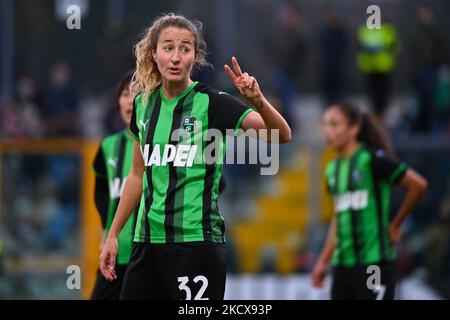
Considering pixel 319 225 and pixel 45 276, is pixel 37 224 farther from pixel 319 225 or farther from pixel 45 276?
pixel 319 225

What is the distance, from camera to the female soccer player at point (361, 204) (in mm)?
8266

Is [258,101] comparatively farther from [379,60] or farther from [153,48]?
[379,60]

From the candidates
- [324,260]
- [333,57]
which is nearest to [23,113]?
[333,57]

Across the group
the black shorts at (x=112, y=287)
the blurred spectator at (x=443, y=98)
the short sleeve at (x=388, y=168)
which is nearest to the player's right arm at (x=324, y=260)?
the short sleeve at (x=388, y=168)

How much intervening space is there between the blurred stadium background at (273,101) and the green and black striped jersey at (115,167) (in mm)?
4995

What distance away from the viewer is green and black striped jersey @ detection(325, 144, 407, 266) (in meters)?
8.31

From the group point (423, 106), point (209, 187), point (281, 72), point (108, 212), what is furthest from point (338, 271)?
point (281, 72)

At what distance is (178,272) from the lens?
567cm

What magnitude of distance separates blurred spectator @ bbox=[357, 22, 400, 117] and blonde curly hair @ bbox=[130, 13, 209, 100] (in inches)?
374

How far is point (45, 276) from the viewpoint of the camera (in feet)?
45.6

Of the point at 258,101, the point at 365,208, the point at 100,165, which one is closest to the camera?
the point at 258,101

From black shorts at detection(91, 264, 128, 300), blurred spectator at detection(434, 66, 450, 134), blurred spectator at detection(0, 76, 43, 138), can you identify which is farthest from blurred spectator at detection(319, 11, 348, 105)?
black shorts at detection(91, 264, 128, 300)

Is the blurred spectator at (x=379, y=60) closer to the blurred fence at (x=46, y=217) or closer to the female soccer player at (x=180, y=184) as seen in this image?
the blurred fence at (x=46, y=217)

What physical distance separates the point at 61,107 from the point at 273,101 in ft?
10.5
